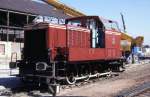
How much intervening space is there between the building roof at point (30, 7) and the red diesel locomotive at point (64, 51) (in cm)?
1758

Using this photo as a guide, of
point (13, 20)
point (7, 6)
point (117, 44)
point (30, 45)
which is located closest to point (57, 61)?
point (30, 45)

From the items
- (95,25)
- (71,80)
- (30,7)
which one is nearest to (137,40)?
(30,7)

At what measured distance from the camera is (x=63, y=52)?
16531mm

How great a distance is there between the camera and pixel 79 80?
60.8ft

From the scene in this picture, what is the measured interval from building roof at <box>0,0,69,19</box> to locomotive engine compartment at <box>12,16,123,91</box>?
58.0 feet

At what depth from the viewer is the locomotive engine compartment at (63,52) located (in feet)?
53.1

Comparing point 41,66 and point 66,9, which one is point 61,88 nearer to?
point 41,66

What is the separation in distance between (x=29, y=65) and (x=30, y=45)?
1.08 meters

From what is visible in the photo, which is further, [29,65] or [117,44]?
[117,44]

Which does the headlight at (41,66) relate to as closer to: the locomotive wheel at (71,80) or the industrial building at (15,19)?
the locomotive wheel at (71,80)

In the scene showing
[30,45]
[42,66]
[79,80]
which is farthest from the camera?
[79,80]

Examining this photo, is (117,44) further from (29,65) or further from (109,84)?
(29,65)

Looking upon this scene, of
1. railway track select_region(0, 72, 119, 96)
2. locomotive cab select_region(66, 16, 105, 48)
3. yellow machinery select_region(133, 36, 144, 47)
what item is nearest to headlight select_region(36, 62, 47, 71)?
railway track select_region(0, 72, 119, 96)

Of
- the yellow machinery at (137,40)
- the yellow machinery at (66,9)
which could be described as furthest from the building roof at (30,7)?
the yellow machinery at (137,40)
